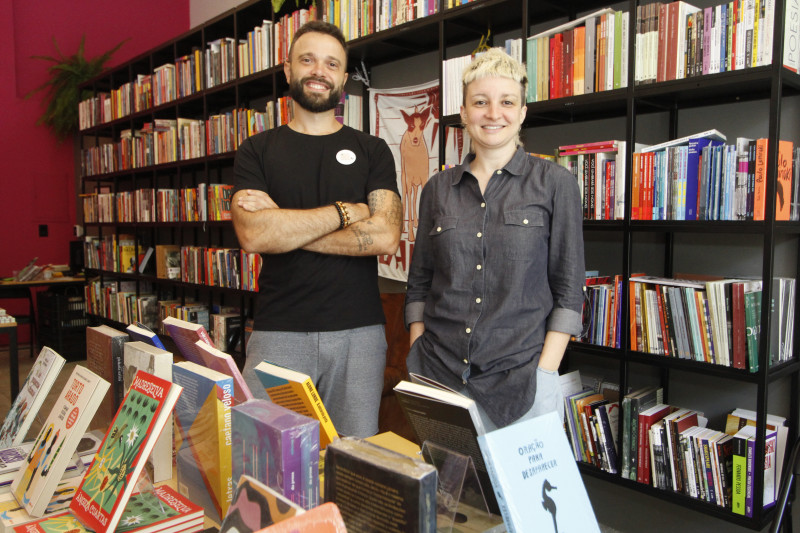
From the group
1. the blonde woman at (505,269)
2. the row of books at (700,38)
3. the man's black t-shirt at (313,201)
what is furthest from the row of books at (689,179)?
the man's black t-shirt at (313,201)

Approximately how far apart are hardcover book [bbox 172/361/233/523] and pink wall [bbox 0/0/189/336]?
239 inches

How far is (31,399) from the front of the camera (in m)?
1.46

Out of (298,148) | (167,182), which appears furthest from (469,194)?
(167,182)

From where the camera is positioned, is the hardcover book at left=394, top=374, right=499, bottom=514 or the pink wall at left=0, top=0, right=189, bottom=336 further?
the pink wall at left=0, top=0, right=189, bottom=336

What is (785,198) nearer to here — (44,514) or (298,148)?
(298,148)

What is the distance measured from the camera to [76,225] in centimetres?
646

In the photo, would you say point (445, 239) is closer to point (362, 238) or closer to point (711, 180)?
point (362, 238)

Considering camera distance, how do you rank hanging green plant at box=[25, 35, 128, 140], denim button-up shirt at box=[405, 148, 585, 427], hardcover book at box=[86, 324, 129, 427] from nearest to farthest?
hardcover book at box=[86, 324, 129, 427] → denim button-up shirt at box=[405, 148, 585, 427] → hanging green plant at box=[25, 35, 128, 140]

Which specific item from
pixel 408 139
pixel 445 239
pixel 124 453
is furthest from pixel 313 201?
pixel 408 139

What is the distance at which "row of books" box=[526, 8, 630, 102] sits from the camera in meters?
2.15

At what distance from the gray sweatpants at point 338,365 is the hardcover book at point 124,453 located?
782 mm

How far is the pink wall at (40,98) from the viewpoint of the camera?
19.7ft

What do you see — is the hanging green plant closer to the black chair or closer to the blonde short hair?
the blonde short hair

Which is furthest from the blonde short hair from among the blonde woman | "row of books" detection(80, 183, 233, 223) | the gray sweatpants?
"row of books" detection(80, 183, 233, 223)
